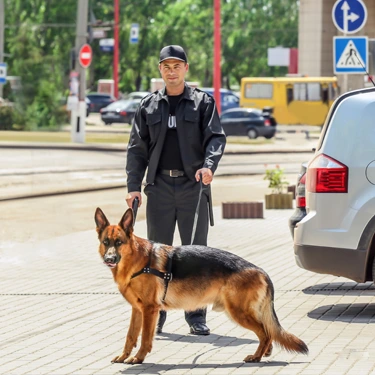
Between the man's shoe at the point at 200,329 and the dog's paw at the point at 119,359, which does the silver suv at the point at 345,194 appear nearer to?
the man's shoe at the point at 200,329

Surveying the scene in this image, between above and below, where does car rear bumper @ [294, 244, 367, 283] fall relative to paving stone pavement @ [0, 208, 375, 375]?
above

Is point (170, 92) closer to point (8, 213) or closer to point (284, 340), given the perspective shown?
point (284, 340)

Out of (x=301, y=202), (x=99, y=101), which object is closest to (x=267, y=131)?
(x=99, y=101)

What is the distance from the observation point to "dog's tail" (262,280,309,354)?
7.18m

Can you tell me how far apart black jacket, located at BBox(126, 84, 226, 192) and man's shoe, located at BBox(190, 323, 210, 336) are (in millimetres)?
981

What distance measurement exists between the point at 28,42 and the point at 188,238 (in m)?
49.0

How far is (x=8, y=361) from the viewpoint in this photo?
24.5 feet

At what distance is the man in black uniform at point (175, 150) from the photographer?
27.3 ft

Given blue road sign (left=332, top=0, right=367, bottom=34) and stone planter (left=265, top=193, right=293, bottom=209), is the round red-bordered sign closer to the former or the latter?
stone planter (left=265, top=193, right=293, bottom=209)

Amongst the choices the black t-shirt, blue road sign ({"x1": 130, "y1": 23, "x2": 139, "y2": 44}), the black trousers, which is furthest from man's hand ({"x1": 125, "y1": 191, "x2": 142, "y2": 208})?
blue road sign ({"x1": 130, "y1": 23, "x2": 139, "y2": 44})

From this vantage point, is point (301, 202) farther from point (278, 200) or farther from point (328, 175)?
point (278, 200)

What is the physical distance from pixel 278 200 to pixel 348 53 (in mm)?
2991

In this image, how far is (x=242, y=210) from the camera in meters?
17.1

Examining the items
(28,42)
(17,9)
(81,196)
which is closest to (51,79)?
(28,42)
